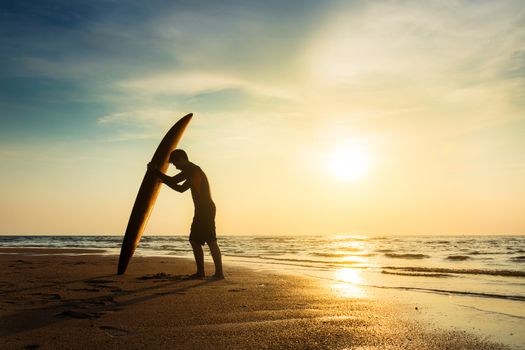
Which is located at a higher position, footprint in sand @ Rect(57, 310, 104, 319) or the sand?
footprint in sand @ Rect(57, 310, 104, 319)

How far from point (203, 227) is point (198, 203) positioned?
1.24 ft

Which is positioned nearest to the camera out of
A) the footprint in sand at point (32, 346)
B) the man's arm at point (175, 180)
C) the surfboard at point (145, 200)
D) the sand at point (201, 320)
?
the footprint in sand at point (32, 346)

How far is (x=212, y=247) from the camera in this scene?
21.6 feet

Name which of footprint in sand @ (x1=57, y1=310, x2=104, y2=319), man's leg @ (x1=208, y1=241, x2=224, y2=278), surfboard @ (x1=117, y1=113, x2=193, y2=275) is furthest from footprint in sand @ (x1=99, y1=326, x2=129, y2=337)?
surfboard @ (x1=117, y1=113, x2=193, y2=275)

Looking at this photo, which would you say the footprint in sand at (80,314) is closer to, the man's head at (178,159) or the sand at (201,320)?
the sand at (201,320)

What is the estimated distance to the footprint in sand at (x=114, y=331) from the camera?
298cm

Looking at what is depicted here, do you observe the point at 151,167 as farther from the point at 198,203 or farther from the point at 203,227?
the point at 203,227

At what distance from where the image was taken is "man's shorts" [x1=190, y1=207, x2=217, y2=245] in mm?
6637

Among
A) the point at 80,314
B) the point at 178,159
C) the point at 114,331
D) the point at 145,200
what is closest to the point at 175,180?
the point at 178,159

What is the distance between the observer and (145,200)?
7078 mm

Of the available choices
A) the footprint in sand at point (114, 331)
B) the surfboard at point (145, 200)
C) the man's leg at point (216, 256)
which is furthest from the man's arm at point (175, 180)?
the footprint in sand at point (114, 331)

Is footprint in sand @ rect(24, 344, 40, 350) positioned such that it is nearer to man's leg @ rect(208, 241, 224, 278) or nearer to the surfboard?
man's leg @ rect(208, 241, 224, 278)

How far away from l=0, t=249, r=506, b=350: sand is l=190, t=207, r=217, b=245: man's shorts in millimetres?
1252

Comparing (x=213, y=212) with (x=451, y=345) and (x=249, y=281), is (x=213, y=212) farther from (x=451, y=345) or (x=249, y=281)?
(x=451, y=345)
